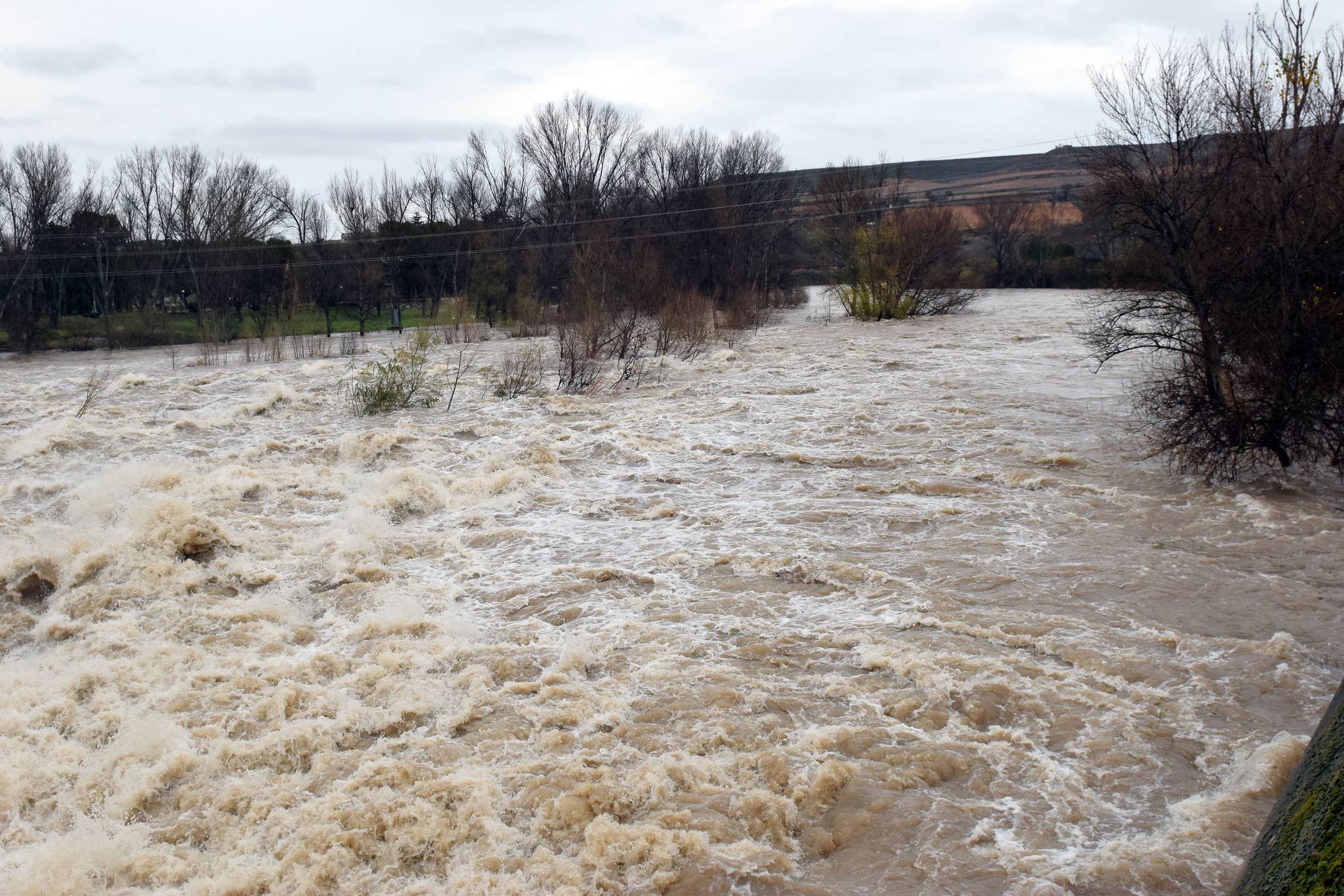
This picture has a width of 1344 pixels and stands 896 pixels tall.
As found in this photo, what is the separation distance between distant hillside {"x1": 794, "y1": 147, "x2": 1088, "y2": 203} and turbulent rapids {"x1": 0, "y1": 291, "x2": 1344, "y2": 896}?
5024 cm

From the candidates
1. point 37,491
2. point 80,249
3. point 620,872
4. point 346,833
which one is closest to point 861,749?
point 620,872

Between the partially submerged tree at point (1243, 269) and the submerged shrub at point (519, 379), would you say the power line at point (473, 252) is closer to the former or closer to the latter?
the submerged shrub at point (519, 379)

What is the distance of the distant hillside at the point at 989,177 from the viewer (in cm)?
6175

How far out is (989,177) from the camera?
74188 millimetres

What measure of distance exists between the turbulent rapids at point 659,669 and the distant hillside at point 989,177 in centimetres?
5024

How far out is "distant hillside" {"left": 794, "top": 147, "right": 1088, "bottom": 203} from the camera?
203 feet

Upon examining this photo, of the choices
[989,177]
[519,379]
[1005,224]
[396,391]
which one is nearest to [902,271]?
[519,379]

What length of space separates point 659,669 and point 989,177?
2954 inches

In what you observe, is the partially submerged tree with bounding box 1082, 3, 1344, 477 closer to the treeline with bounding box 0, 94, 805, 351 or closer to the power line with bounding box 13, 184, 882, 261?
the treeline with bounding box 0, 94, 805, 351

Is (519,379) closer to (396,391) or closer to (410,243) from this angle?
(396,391)

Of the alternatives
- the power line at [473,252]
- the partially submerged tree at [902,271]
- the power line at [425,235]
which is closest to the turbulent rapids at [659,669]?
the partially submerged tree at [902,271]

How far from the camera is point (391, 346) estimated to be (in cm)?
3259

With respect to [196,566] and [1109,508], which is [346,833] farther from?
[1109,508]

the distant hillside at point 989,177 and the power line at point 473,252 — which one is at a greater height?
the distant hillside at point 989,177
